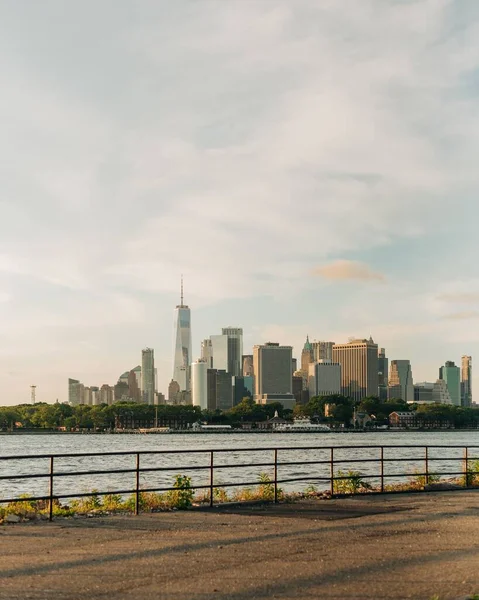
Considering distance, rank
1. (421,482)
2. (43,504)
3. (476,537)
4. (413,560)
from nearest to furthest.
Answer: (413,560), (476,537), (43,504), (421,482)

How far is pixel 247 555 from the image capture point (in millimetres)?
13734

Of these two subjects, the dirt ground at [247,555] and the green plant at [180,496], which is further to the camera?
the green plant at [180,496]

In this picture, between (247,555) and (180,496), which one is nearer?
(247,555)

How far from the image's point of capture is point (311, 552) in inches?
556

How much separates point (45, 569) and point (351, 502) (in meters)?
11.5

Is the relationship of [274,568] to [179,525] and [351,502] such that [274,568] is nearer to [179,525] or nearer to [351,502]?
[179,525]

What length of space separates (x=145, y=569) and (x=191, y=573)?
2.40 ft

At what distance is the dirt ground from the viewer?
11.1m

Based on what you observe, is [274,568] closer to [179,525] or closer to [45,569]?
[45,569]

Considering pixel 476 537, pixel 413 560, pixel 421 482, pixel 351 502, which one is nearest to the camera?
pixel 413 560

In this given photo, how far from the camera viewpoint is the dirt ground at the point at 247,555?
438 inches

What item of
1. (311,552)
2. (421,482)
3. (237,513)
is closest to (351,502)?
(237,513)

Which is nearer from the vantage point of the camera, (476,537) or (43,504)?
(476,537)

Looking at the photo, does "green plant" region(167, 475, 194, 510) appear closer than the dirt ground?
No
